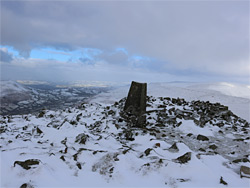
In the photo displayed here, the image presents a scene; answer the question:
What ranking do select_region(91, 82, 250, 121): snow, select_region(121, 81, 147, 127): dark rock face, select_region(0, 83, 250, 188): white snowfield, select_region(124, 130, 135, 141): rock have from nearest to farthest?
select_region(0, 83, 250, 188): white snowfield, select_region(124, 130, 135, 141): rock, select_region(121, 81, 147, 127): dark rock face, select_region(91, 82, 250, 121): snow

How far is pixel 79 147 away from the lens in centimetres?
418

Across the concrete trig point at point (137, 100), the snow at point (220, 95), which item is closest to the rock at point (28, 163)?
the concrete trig point at point (137, 100)

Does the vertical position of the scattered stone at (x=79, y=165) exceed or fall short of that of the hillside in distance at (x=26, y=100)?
it exceeds it

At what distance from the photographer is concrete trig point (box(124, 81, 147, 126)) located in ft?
24.9

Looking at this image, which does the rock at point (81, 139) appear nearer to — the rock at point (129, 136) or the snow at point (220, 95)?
the rock at point (129, 136)

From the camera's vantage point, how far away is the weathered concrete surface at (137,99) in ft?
25.0

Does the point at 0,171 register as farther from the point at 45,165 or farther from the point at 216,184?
the point at 216,184

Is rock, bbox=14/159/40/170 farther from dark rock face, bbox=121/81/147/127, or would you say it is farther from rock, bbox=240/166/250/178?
dark rock face, bbox=121/81/147/127

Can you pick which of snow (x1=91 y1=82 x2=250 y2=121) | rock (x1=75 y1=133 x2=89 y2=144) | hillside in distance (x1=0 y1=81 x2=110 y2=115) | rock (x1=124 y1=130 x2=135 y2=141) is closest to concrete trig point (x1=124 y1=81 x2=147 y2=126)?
rock (x1=124 y1=130 x2=135 y2=141)

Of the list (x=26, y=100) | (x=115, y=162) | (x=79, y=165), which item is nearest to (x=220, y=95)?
(x=115, y=162)

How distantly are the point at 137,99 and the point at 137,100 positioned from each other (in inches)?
2.1

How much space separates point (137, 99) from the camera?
7.81 metres

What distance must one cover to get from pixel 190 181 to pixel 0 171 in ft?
11.7

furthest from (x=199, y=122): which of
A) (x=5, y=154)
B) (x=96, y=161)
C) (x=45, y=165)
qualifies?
(x=5, y=154)
